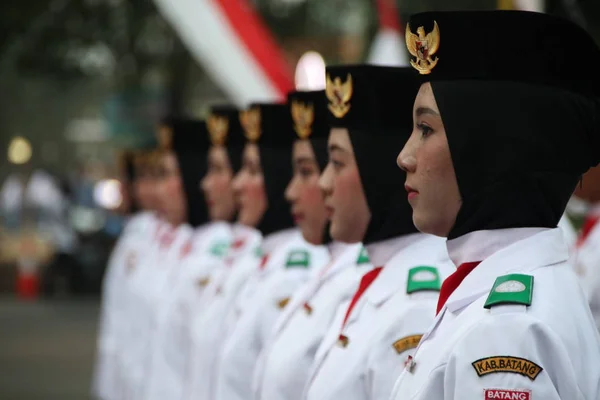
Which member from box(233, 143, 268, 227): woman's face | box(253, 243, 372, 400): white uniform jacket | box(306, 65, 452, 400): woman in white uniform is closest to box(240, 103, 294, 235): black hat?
box(233, 143, 268, 227): woman's face

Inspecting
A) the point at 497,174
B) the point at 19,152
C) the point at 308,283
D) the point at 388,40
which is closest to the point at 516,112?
the point at 497,174

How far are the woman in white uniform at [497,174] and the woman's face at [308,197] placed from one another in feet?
6.49

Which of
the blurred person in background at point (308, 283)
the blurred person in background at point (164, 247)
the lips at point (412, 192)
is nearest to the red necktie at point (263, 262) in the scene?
the blurred person in background at point (308, 283)

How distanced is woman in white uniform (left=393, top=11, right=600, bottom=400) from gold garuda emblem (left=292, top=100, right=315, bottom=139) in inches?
77.6

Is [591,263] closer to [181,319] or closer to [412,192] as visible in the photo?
[181,319]

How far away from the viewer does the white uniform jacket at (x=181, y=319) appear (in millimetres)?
8250

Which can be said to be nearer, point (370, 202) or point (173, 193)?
point (370, 202)

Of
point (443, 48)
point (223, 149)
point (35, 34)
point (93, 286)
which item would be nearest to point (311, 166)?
point (443, 48)

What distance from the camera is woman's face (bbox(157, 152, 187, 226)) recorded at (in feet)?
31.3

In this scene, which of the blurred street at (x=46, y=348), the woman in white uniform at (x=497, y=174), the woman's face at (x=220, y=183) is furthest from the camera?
the blurred street at (x=46, y=348)

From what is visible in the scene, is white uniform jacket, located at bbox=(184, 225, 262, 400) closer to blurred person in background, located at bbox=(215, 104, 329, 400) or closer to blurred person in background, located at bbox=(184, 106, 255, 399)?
blurred person in background, located at bbox=(184, 106, 255, 399)

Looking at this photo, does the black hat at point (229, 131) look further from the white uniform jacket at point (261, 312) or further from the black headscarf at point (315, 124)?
the black headscarf at point (315, 124)

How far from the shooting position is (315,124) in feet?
17.2

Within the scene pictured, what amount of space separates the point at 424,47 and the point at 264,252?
3250 millimetres
